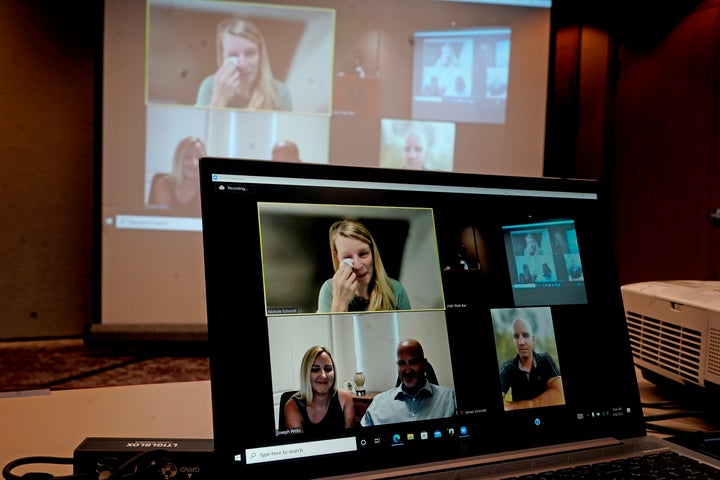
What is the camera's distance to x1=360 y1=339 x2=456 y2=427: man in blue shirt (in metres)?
0.56

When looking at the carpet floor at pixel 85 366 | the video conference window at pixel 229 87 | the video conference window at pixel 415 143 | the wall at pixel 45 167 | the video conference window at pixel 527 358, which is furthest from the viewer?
the wall at pixel 45 167

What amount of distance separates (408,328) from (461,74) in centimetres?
295

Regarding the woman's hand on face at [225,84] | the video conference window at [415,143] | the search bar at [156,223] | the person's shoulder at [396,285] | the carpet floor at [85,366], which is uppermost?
the woman's hand on face at [225,84]

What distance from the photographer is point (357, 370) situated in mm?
561

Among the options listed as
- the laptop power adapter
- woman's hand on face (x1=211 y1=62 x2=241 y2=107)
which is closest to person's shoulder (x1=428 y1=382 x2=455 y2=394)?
the laptop power adapter

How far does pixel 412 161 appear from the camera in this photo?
3.30m

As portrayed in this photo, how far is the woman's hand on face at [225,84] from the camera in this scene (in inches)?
124

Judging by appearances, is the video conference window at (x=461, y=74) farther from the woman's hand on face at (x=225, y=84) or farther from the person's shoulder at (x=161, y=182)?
the person's shoulder at (x=161, y=182)

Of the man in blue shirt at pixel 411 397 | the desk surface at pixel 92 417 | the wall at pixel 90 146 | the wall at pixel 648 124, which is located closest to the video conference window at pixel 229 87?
the wall at pixel 90 146

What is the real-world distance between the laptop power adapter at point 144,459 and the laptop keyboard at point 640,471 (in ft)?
0.99

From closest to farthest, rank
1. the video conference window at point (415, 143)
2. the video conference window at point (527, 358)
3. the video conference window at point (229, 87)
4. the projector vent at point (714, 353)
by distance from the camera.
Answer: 1. the video conference window at point (527, 358)
2. the projector vent at point (714, 353)
3. the video conference window at point (229, 87)
4. the video conference window at point (415, 143)

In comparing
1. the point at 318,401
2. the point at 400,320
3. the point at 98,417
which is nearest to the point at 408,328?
the point at 400,320

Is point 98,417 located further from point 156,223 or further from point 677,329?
point 156,223

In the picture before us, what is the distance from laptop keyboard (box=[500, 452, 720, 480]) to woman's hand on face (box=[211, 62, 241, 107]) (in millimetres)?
2911
